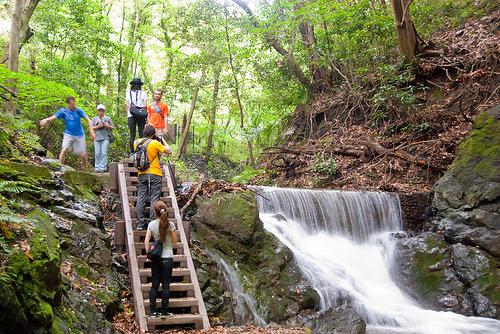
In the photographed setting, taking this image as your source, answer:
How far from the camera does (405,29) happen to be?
47.0ft

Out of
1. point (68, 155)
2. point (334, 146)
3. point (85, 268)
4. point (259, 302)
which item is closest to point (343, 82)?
point (334, 146)

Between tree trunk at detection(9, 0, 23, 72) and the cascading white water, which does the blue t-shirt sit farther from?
the cascading white water

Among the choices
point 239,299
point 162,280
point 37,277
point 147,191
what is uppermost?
point 147,191

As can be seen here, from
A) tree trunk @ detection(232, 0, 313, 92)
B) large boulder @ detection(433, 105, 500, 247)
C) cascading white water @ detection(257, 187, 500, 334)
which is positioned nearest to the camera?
cascading white water @ detection(257, 187, 500, 334)

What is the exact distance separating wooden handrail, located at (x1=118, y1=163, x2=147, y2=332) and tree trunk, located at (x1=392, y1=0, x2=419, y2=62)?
10.5 metres

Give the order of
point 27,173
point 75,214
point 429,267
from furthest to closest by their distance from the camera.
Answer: point 429,267
point 75,214
point 27,173

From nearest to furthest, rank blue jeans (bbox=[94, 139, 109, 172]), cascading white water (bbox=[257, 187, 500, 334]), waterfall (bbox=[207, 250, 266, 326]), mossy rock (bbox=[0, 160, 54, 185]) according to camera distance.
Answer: mossy rock (bbox=[0, 160, 54, 185]) → waterfall (bbox=[207, 250, 266, 326]) → cascading white water (bbox=[257, 187, 500, 334]) → blue jeans (bbox=[94, 139, 109, 172])

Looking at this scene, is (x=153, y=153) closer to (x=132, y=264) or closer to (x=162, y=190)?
(x=162, y=190)

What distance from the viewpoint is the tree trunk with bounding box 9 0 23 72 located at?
11.3 metres

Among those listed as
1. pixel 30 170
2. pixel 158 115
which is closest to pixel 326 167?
pixel 158 115

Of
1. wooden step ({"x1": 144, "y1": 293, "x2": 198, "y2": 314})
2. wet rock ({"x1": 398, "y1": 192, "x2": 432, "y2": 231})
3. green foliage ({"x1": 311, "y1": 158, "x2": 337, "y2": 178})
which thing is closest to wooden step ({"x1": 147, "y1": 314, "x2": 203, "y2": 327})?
wooden step ({"x1": 144, "y1": 293, "x2": 198, "y2": 314})

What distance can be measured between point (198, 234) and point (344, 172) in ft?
22.4

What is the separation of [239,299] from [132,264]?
213cm

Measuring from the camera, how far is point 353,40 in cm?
1688
